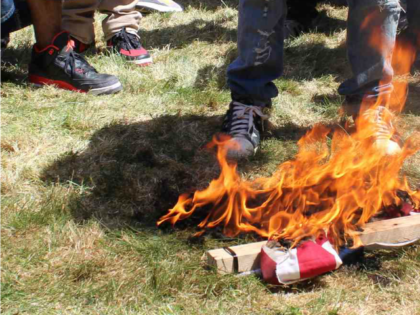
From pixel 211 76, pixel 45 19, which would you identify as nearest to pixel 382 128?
pixel 211 76

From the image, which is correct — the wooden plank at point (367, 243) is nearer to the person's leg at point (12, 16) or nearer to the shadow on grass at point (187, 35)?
the person's leg at point (12, 16)

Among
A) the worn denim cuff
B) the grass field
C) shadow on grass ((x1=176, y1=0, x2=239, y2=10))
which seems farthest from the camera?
shadow on grass ((x1=176, y1=0, x2=239, y2=10))

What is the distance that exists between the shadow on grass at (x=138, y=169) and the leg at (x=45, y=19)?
44.0 inches

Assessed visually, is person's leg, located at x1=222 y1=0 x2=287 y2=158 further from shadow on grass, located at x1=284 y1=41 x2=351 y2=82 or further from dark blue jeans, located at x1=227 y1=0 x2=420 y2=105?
shadow on grass, located at x1=284 y1=41 x2=351 y2=82

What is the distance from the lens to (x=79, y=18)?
4664 mm

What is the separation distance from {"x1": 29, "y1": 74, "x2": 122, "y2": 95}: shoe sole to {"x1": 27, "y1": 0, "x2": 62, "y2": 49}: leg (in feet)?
0.87

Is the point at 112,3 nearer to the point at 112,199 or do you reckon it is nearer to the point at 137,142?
the point at 137,142

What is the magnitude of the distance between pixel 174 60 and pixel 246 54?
1.72 meters

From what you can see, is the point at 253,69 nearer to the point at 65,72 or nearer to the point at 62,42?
the point at 65,72

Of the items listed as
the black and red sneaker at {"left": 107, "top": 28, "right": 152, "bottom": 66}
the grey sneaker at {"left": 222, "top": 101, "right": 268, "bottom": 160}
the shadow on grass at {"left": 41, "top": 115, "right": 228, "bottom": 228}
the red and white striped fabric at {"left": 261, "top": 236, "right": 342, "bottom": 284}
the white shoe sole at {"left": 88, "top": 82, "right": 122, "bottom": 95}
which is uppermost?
the black and red sneaker at {"left": 107, "top": 28, "right": 152, "bottom": 66}

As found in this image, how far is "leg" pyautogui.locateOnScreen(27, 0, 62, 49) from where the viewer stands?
398cm

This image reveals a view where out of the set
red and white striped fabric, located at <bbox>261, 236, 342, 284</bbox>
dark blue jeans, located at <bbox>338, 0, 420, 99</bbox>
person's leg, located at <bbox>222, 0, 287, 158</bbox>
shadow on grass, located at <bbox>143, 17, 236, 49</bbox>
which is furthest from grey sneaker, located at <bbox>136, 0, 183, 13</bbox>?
red and white striped fabric, located at <bbox>261, 236, 342, 284</bbox>

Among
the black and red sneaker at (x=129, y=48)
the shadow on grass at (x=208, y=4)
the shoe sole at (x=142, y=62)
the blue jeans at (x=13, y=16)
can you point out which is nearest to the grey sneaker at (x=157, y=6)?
the shadow on grass at (x=208, y=4)

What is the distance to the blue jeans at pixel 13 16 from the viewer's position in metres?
3.94
